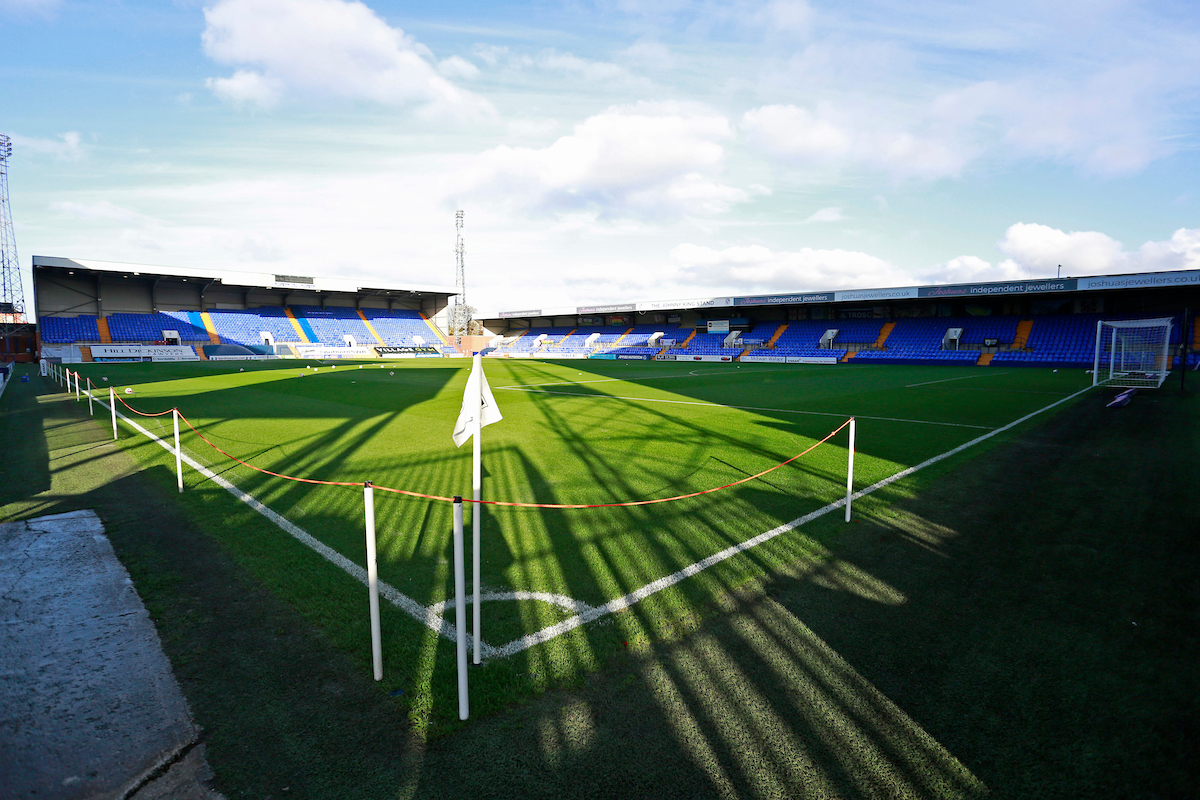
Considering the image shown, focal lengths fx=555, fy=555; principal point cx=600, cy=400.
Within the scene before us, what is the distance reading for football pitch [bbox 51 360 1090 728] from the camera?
3.94 m

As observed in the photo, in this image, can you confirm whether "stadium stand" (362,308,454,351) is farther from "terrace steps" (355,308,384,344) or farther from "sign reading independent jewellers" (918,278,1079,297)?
"sign reading independent jewellers" (918,278,1079,297)

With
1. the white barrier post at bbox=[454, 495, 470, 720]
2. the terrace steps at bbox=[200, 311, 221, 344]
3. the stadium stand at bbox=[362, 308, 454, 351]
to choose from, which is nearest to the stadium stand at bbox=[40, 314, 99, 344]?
the terrace steps at bbox=[200, 311, 221, 344]

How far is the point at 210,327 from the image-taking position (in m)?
55.6

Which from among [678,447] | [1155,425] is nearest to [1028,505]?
[678,447]

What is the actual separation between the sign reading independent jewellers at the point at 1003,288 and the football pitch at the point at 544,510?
99.2 ft

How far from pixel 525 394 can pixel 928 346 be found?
39330mm

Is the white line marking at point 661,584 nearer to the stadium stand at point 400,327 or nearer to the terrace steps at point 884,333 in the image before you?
the terrace steps at point 884,333

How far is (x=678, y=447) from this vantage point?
1052cm

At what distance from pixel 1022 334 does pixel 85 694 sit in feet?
175

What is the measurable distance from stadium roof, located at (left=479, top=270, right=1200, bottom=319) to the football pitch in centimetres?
2939

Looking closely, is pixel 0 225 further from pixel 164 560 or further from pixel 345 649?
pixel 345 649

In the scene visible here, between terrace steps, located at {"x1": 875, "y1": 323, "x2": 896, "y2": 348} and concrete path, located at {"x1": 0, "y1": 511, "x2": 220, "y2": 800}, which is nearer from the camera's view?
concrete path, located at {"x1": 0, "y1": 511, "x2": 220, "y2": 800}

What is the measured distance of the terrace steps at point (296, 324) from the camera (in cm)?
6094

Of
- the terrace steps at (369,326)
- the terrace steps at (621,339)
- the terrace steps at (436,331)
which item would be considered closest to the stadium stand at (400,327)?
the terrace steps at (369,326)
